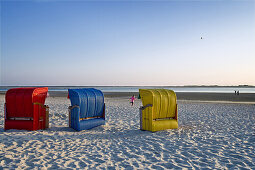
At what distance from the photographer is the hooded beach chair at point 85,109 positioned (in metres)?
8.05

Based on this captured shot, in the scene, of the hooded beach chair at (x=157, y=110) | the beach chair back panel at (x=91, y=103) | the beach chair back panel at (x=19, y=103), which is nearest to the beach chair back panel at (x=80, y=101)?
the beach chair back panel at (x=91, y=103)

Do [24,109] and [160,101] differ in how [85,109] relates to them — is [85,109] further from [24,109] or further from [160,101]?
[160,101]

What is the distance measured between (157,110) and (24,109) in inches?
207

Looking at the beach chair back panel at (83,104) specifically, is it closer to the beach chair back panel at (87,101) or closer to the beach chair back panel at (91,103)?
the beach chair back panel at (87,101)

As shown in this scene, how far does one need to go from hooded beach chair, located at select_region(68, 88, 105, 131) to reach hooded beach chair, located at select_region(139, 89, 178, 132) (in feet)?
6.52

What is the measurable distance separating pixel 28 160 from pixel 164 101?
5.19m

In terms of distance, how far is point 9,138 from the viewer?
6.79 meters

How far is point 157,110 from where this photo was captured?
26.3ft

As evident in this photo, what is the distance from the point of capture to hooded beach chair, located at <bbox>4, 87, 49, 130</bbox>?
Result: 26.0ft

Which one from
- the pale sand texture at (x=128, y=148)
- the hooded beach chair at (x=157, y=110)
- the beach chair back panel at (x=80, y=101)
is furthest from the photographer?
the beach chair back panel at (x=80, y=101)

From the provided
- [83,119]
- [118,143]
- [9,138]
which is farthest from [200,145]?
[9,138]

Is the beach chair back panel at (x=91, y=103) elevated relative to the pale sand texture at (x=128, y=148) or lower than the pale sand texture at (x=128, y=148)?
elevated

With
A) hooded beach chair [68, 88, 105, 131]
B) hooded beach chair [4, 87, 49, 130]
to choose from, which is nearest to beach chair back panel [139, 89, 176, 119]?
hooded beach chair [68, 88, 105, 131]

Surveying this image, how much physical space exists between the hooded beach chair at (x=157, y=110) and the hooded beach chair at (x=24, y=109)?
4152 millimetres
